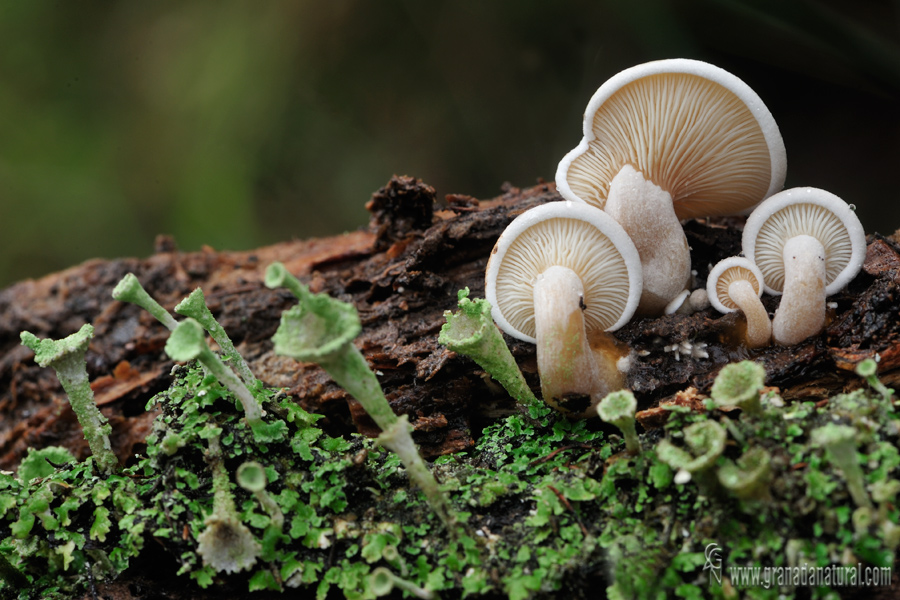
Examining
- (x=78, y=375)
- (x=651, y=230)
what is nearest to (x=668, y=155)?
(x=651, y=230)

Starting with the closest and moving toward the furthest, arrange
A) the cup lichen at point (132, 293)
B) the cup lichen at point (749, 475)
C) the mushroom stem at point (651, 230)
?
the cup lichen at point (749, 475) → the cup lichen at point (132, 293) → the mushroom stem at point (651, 230)

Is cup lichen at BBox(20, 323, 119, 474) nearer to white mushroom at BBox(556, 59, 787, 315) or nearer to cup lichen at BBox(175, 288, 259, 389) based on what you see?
cup lichen at BBox(175, 288, 259, 389)

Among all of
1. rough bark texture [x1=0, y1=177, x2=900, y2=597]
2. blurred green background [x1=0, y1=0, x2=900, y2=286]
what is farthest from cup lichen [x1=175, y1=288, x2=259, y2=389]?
blurred green background [x1=0, y1=0, x2=900, y2=286]

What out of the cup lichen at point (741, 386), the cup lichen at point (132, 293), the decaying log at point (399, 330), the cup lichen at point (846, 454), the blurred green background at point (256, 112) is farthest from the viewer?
the blurred green background at point (256, 112)

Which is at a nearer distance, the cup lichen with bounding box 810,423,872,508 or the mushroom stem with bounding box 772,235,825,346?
the cup lichen with bounding box 810,423,872,508

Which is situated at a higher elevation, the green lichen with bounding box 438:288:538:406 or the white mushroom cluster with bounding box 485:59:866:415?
the white mushroom cluster with bounding box 485:59:866:415

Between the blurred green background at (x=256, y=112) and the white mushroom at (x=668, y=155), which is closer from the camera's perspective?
the white mushroom at (x=668, y=155)

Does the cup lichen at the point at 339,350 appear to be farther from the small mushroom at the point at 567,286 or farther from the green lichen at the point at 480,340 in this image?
the small mushroom at the point at 567,286

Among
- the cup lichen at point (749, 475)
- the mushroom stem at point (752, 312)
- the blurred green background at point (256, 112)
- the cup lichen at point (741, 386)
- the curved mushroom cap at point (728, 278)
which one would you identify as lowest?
the cup lichen at point (749, 475)

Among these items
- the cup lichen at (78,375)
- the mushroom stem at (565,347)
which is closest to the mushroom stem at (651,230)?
the mushroom stem at (565,347)
